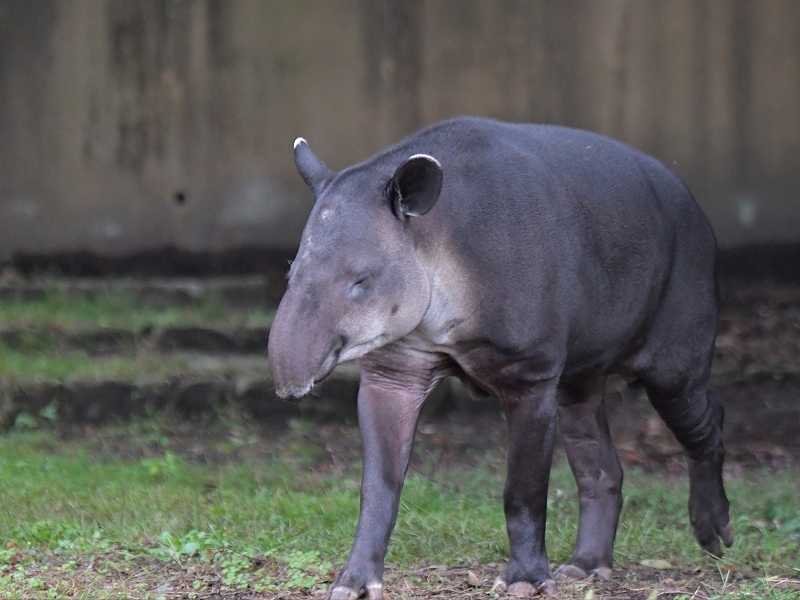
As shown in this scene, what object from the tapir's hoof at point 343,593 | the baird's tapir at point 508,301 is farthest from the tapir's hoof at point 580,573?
the tapir's hoof at point 343,593

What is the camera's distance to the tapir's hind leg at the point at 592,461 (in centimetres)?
522

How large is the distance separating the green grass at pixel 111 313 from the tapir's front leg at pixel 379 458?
4.91 m

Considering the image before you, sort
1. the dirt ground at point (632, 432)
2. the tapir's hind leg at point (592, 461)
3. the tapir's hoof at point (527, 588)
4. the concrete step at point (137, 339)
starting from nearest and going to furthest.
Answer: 1. the tapir's hoof at point (527, 588)
2. the tapir's hind leg at point (592, 461)
3. the dirt ground at point (632, 432)
4. the concrete step at point (137, 339)

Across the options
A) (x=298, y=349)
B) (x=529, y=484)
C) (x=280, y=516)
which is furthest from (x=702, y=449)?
(x=298, y=349)

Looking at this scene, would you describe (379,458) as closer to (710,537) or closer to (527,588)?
(527,588)

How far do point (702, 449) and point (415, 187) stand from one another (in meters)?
2.22

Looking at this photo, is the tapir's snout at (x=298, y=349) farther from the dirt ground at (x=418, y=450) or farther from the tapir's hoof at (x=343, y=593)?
the dirt ground at (x=418, y=450)

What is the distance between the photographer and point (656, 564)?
5285mm

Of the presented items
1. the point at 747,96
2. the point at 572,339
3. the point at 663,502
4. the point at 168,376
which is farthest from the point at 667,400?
the point at 747,96

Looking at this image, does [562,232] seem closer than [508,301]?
No

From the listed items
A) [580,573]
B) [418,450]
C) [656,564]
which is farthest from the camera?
[418,450]

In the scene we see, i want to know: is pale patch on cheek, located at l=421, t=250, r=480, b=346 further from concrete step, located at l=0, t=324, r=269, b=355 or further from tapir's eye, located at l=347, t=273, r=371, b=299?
concrete step, located at l=0, t=324, r=269, b=355

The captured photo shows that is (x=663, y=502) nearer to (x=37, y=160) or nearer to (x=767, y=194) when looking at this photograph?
(x=767, y=194)

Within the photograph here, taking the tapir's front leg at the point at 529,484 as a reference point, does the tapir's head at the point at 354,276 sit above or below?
above
